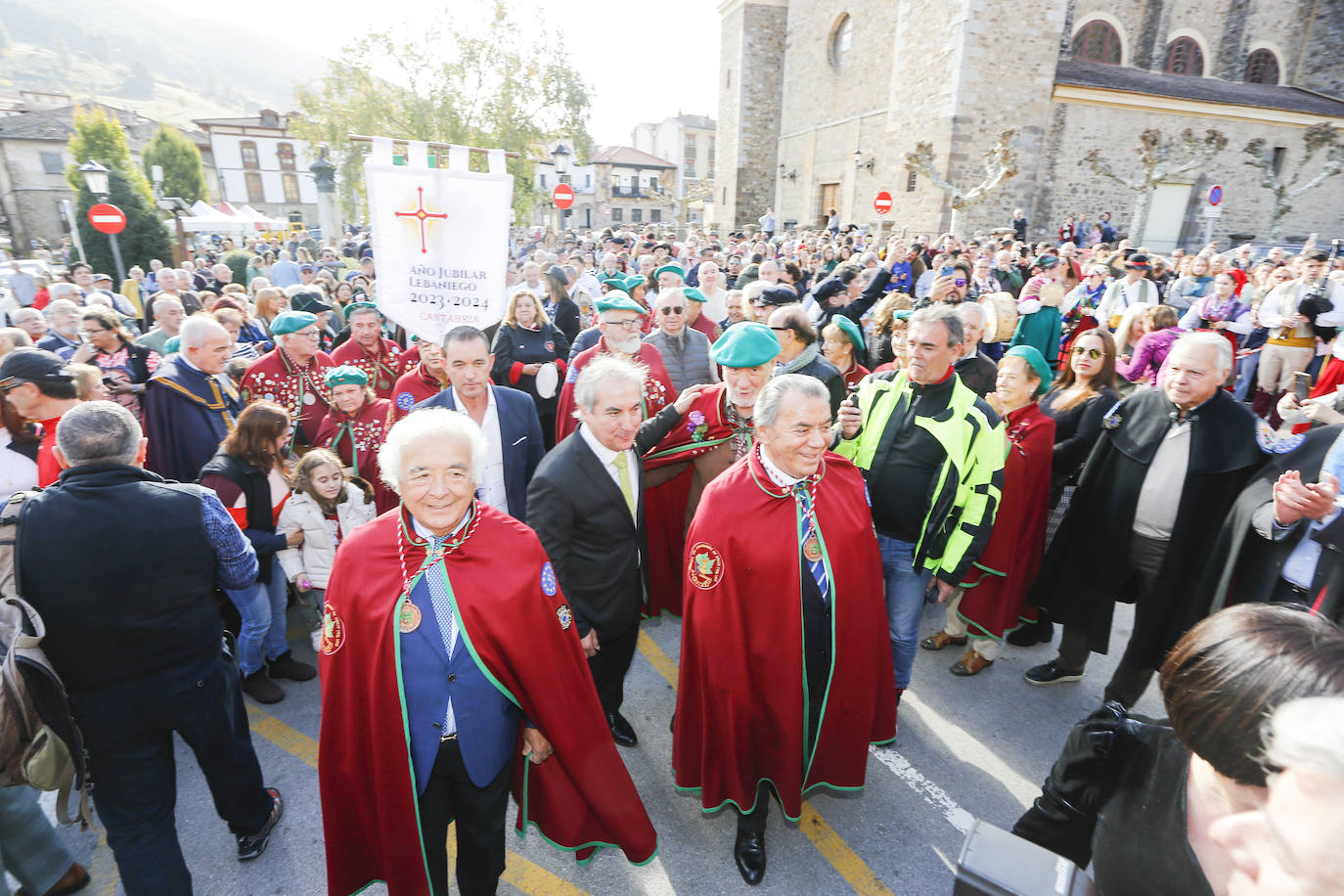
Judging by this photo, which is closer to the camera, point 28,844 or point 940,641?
point 28,844

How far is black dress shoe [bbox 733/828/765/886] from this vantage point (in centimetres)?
282

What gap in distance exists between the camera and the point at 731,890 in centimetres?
280

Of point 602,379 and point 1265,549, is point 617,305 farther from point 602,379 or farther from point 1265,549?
point 1265,549

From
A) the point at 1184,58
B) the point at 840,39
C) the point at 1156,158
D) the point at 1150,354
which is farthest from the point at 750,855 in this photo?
the point at 1184,58

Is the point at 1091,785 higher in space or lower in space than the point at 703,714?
higher

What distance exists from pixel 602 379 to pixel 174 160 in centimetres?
5139

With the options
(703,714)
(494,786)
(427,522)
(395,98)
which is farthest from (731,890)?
(395,98)

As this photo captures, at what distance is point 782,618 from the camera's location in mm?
2662

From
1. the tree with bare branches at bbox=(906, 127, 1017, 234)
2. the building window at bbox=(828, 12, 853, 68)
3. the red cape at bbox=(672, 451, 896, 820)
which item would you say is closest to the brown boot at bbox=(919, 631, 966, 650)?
the red cape at bbox=(672, 451, 896, 820)

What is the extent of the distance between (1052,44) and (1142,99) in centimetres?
377

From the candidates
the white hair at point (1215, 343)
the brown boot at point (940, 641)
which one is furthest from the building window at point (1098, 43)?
the brown boot at point (940, 641)

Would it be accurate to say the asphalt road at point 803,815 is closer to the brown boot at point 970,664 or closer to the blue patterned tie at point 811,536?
the brown boot at point 970,664

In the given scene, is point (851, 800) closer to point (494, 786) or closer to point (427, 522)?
point (494, 786)

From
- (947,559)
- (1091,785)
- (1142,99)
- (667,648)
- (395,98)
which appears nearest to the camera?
(1091,785)
